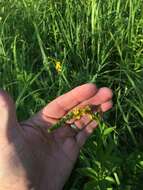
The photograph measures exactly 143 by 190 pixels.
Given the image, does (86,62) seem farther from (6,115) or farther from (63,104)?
(6,115)

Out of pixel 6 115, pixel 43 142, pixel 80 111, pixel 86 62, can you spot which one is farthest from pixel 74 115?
pixel 86 62

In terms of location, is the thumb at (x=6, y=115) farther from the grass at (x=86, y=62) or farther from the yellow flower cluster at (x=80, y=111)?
the grass at (x=86, y=62)

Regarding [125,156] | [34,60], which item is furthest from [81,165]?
[34,60]

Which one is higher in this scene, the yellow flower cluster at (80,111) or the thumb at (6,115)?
the thumb at (6,115)

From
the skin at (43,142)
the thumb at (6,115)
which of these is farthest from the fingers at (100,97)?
the thumb at (6,115)

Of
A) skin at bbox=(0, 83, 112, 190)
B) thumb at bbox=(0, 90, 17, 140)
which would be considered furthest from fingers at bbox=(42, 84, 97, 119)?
thumb at bbox=(0, 90, 17, 140)

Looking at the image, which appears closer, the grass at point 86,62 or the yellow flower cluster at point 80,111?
the yellow flower cluster at point 80,111

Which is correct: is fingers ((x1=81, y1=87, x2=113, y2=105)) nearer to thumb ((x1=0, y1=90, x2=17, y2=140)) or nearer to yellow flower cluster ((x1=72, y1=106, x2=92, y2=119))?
yellow flower cluster ((x1=72, y1=106, x2=92, y2=119))
